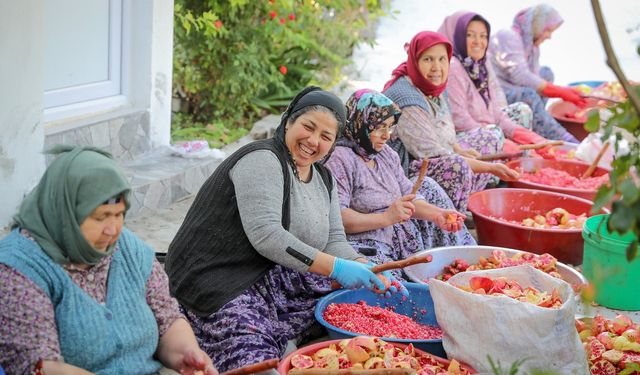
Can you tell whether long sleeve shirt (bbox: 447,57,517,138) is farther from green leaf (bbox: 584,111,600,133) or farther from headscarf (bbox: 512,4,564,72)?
green leaf (bbox: 584,111,600,133)

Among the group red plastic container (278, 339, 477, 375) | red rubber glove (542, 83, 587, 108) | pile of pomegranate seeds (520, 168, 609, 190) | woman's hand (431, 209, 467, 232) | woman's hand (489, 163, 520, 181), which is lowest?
red plastic container (278, 339, 477, 375)

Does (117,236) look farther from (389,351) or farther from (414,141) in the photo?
(414,141)

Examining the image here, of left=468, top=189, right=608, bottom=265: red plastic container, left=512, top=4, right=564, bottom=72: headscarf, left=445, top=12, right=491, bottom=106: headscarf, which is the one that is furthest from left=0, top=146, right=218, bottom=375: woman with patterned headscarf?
left=512, top=4, right=564, bottom=72: headscarf

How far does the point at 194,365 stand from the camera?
2408 millimetres

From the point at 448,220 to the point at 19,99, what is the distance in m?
2.14

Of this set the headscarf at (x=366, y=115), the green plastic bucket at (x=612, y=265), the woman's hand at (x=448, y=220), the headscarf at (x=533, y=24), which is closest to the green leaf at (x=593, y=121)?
the headscarf at (x=366, y=115)

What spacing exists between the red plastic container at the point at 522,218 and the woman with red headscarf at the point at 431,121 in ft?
0.41

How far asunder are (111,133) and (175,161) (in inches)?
19.2

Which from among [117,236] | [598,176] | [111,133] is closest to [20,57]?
[111,133]

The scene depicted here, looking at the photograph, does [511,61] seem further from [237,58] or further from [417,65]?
[417,65]

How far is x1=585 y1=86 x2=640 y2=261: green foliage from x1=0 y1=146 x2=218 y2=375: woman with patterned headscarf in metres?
1.15

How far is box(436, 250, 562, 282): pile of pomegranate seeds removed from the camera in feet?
12.8

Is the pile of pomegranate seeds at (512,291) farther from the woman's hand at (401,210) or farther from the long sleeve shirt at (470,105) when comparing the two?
the long sleeve shirt at (470,105)

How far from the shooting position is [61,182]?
82.0 inches
